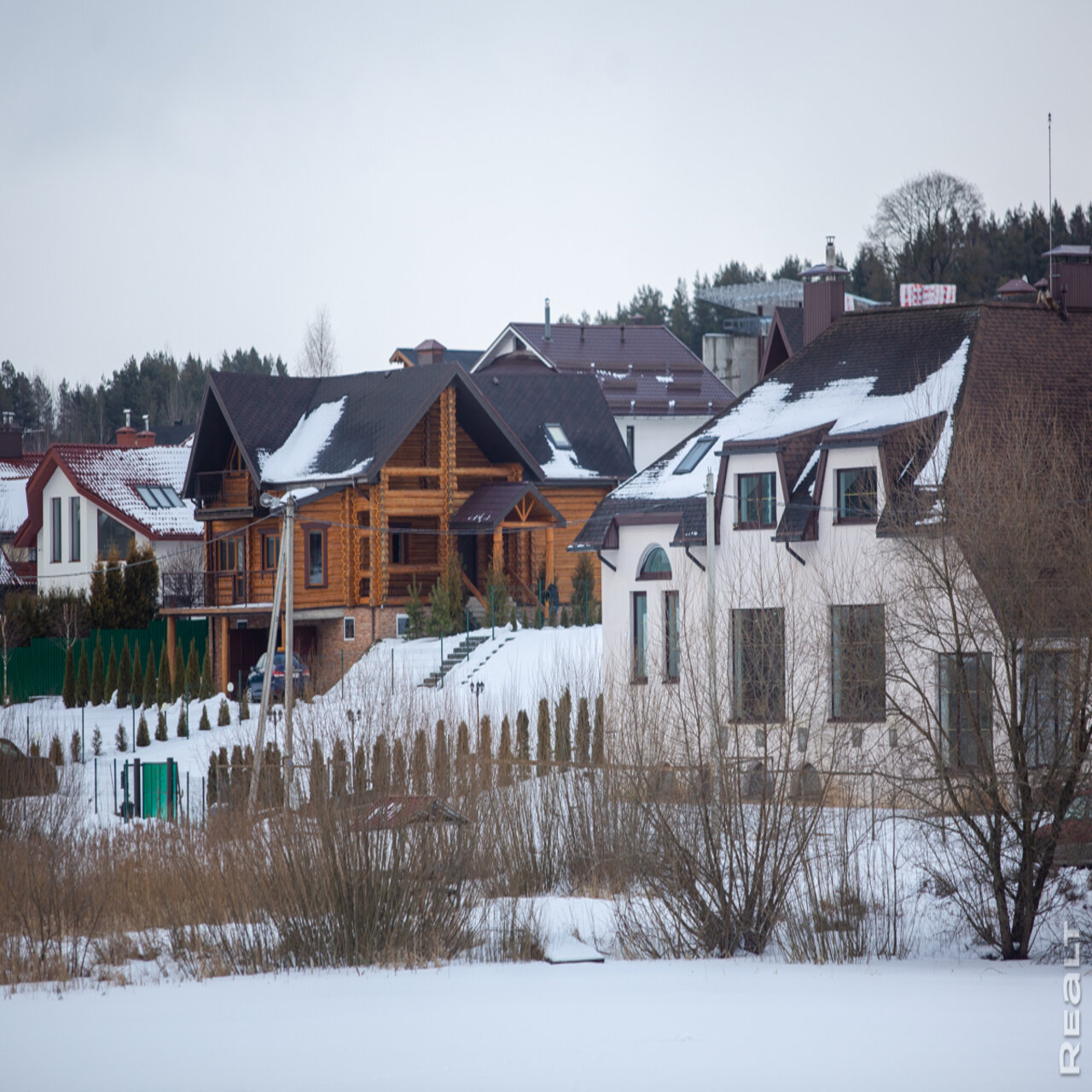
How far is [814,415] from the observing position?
96.0ft

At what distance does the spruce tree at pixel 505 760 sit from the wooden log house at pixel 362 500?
14.4 meters

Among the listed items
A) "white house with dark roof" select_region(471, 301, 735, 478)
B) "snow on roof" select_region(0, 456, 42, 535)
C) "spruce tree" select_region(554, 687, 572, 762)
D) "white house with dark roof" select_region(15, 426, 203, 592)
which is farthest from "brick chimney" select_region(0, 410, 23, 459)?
"spruce tree" select_region(554, 687, 572, 762)

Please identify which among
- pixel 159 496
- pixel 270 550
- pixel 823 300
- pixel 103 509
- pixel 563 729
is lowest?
pixel 563 729

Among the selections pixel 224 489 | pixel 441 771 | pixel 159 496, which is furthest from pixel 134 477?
pixel 441 771

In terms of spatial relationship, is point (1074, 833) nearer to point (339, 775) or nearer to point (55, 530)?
point (339, 775)

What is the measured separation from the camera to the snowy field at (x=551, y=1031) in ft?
40.8

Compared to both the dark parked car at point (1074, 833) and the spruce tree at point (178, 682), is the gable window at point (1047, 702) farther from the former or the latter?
the spruce tree at point (178, 682)

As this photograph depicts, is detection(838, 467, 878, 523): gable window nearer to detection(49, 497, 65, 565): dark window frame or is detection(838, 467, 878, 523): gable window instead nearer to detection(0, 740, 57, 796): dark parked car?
detection(0, 740, 57, 796): dark parked car

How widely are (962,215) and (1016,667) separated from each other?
64.3 meters

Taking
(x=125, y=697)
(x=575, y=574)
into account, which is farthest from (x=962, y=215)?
(x=125, y=697)

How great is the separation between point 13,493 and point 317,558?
67.4 ft

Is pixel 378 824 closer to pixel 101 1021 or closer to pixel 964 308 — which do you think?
pixel 101 1021

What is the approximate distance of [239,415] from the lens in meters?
45.2

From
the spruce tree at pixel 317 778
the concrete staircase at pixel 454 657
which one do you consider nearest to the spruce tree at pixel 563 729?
the spruce tree at pixel 317 778
